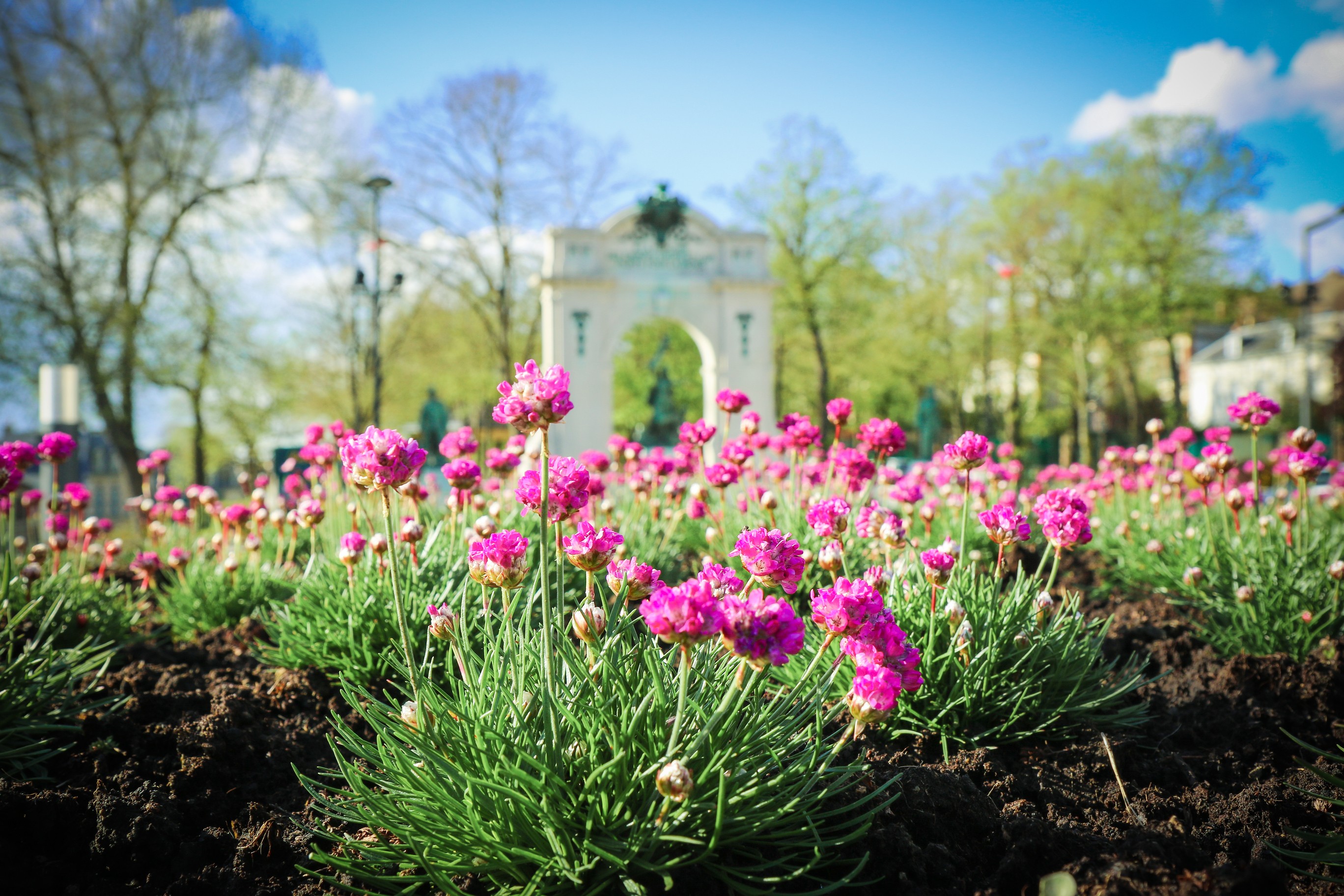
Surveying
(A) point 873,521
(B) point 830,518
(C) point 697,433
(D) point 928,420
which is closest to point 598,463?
(C) point 697,433

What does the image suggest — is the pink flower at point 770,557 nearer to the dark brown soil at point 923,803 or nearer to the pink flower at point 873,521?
the dark brown soil at point 923,803

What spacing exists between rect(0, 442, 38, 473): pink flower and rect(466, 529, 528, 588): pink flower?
2.54m

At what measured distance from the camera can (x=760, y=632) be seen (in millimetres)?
1515

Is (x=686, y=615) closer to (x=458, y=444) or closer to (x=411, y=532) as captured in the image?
(x=411, y=532)

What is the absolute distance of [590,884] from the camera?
1.70 metres

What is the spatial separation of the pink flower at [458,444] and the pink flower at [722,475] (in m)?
1.23

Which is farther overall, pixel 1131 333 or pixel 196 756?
pixel 1131 333

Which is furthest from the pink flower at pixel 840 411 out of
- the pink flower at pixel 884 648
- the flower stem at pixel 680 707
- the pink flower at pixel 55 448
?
the pink flower at pixel 55 448

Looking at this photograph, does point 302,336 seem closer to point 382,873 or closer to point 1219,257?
point 382,873

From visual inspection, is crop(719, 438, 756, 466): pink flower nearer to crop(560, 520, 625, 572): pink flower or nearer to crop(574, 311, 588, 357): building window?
crop(560, 520, 625, 572): pink flower

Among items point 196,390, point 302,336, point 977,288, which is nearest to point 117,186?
point 196,390

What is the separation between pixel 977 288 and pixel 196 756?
29260mm

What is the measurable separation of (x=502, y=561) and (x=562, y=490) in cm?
23

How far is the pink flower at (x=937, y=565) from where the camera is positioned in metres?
2.46
